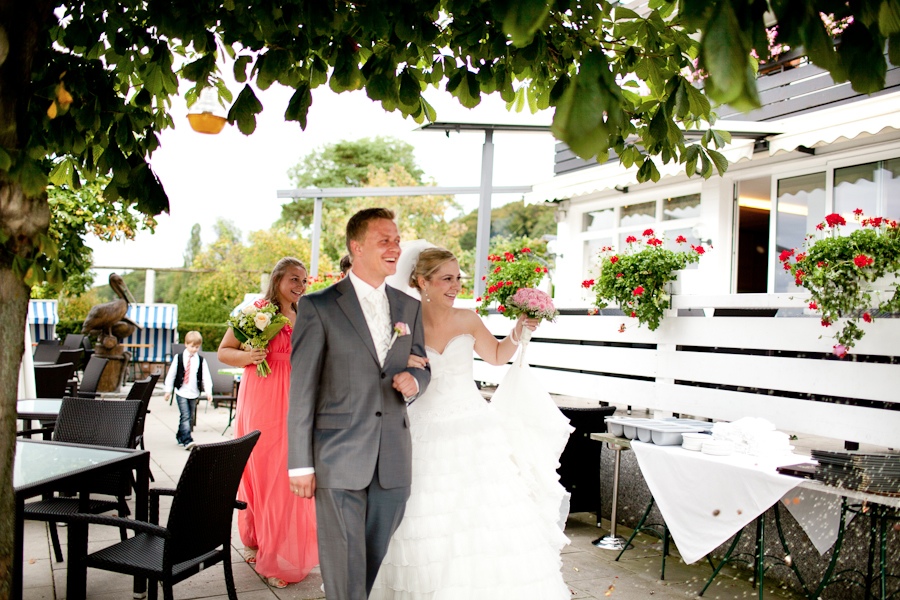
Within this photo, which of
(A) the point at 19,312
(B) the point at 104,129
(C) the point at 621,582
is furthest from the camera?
(C) the point at 621,582

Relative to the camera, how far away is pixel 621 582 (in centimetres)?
485

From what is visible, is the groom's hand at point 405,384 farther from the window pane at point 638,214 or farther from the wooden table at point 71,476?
the window pane at point 638,214

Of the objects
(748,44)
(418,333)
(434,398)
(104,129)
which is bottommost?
(434,398)

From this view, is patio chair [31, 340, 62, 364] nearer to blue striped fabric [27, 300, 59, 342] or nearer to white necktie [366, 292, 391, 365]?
blue striped fabric [27, 300, 59, 342]

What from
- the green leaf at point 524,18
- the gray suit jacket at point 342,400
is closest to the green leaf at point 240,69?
the gray suit jacket at point 342,400

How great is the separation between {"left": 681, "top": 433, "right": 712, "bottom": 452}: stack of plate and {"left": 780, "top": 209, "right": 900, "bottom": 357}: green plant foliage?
38.7 inches

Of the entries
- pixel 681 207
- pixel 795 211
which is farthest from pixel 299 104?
pixel 681 207

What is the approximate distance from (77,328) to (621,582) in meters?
18.1

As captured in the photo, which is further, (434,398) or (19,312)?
(434,398)

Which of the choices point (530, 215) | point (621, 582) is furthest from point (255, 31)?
point (530, 215)

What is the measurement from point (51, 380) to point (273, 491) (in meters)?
4.72

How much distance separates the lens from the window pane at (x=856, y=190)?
9516 mm

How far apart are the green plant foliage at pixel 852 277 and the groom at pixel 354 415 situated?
2743 mm

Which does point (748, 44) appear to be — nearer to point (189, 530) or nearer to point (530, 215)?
point (189, 530)
